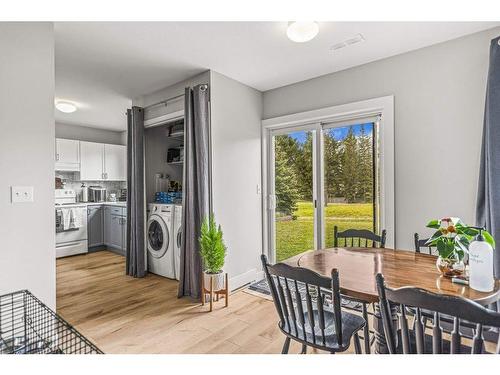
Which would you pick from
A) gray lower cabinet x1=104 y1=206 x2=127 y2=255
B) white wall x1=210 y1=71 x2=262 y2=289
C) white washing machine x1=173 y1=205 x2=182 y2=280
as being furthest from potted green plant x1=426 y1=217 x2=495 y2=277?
gray lower cabinet x1=104 y1=206 x2=127 y2=255

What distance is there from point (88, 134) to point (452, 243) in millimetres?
6406

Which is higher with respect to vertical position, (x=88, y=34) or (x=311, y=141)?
(x=88, y=34)

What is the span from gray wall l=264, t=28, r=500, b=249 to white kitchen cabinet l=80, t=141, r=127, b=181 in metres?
4.85

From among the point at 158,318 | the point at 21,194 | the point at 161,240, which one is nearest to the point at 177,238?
the point at 161,240

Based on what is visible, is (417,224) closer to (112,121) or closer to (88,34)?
(88,34)

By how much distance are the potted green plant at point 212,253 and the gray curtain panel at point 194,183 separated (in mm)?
250

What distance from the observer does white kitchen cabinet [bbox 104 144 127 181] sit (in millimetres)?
5809

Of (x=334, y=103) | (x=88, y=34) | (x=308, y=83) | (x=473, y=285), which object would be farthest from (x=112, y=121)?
(x=473, y=285)

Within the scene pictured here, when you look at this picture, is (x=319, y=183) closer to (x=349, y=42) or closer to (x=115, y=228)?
(x=349, y=42)

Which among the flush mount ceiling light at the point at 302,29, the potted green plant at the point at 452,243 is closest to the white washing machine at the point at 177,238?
the flush mount ceiling light at the point at 302,29

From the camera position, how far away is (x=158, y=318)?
8.74 feet

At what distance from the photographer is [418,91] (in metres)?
2.66

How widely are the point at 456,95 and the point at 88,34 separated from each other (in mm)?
3125

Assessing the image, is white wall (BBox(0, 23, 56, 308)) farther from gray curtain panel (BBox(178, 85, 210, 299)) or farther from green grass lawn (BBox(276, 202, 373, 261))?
green grass lawn (BBox(276, 202, 373, 261))
